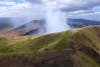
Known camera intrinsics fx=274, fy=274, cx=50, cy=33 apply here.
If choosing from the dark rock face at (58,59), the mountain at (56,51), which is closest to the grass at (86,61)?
the mountain at (56,51)

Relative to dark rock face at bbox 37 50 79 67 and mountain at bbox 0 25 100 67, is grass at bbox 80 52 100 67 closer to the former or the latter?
mountain at bbox 0 25 100 67

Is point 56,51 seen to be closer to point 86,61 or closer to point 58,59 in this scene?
point 58,59

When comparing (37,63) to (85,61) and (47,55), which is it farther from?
(85,61)

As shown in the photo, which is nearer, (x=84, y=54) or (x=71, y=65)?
(x=71, y=65)

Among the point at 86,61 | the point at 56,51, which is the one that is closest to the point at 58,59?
the point at 56,51

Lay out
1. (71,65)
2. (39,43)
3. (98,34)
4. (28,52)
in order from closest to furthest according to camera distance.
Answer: (71,65)
(28,52)
(39,43)
(98,34)

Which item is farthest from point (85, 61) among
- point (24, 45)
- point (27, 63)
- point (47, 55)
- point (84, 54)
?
point (24, 45)

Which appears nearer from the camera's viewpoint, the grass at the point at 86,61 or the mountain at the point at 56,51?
the mountain at the point at 56,51

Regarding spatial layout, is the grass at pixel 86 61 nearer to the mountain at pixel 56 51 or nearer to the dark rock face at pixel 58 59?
the mountain at pixel 56 51
